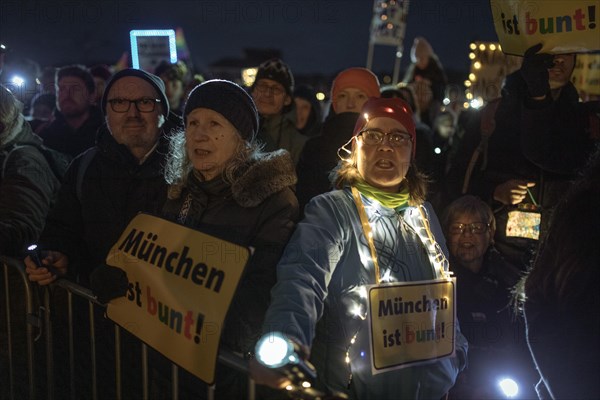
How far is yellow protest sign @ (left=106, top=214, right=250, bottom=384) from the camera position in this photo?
2.27 meters

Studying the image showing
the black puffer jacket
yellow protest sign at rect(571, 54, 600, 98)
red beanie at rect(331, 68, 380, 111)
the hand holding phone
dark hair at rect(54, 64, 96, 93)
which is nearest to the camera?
the black puffer jacket

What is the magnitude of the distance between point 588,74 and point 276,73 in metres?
5.58

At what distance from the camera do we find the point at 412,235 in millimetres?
2756

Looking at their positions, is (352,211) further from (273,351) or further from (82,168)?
(82,168)

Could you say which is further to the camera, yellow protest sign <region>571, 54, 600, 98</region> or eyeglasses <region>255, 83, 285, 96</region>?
yellow protest sign <region>571, 54, 600, 98</region>

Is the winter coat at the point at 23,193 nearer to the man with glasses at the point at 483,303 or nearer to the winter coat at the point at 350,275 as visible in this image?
the winter coat at the point at 350,275

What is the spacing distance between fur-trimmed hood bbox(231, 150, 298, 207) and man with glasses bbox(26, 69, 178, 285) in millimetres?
811

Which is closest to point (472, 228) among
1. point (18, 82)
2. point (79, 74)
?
point (79, 74)

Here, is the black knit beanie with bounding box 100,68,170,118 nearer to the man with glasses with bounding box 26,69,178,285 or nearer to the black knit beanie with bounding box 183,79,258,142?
the man with glasses with bounding box 26,69,178,285

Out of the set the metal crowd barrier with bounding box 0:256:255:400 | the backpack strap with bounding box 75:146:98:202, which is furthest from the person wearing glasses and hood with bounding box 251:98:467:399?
the backpack strap with bounding box 75:146:98:202

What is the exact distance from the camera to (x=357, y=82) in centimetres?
480

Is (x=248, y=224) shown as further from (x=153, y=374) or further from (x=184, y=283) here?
(x=153, y=374)

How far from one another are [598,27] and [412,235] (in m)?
1.33

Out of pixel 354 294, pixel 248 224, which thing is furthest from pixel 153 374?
pixel 354 294
